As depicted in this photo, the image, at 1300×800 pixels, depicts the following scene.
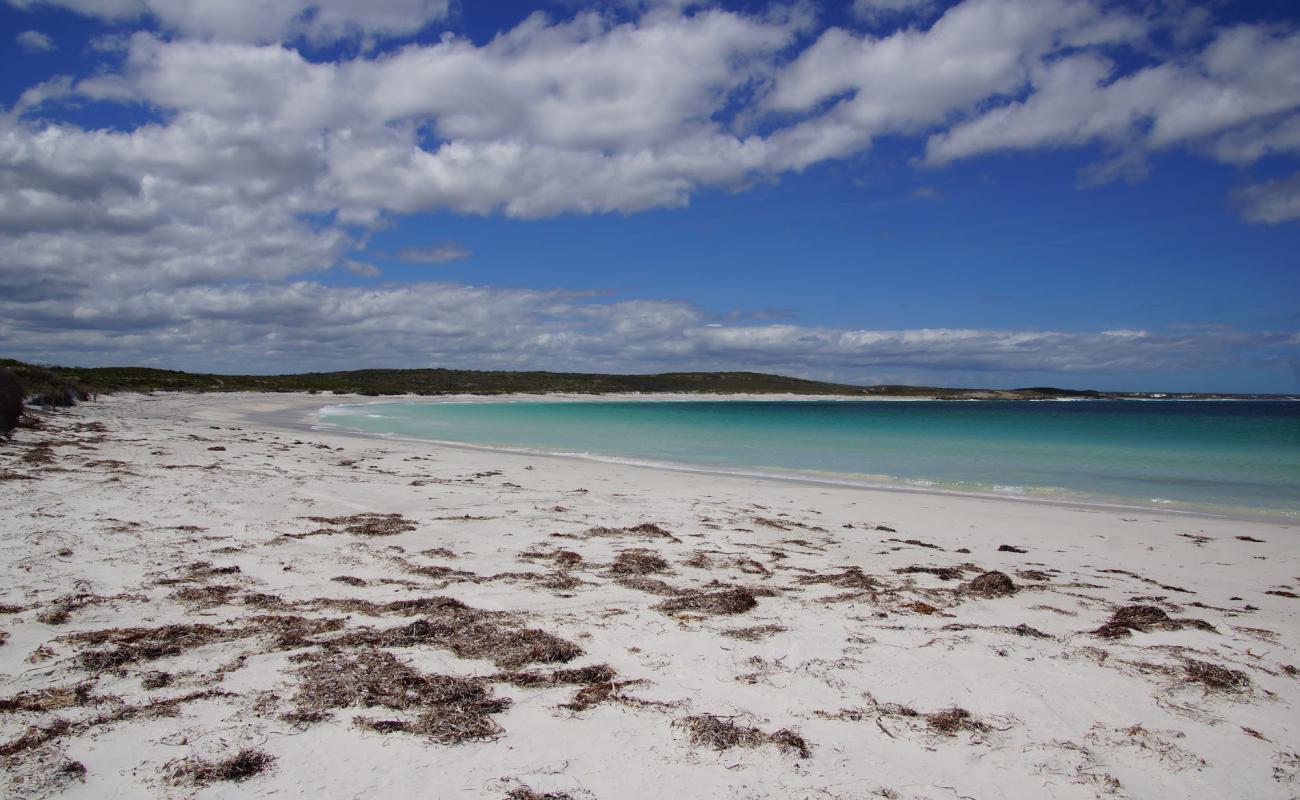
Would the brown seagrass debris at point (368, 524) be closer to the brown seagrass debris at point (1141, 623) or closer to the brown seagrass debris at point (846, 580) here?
the brown seagrass debris at point (846, 580)

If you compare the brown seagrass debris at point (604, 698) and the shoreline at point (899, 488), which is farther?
the shoreline at point (899, 488)

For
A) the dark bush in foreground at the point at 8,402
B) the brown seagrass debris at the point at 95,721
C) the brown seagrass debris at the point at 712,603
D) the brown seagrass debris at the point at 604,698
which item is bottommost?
the brown seagrass debris at the point at 712,603

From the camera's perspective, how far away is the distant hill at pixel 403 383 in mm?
36603

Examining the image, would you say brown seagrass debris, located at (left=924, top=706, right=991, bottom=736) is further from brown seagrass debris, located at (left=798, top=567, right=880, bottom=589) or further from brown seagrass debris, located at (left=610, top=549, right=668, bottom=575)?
brown seagrass debris, located at (left=610, top=549, right=668, bottom=575)

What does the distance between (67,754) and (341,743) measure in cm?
132

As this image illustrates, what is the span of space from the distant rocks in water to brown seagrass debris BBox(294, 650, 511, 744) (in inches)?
216

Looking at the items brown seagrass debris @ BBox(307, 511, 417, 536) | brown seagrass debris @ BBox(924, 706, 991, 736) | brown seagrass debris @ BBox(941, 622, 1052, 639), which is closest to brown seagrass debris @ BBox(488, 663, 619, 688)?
brown seagrass debris @ BBox(924, 706, 991, 736)

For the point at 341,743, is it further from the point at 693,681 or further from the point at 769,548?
the point at 769,548

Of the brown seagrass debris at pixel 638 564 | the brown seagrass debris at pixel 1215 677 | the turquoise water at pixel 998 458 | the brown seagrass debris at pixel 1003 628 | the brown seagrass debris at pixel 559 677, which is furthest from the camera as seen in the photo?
the turquoise water at pixel 998 458

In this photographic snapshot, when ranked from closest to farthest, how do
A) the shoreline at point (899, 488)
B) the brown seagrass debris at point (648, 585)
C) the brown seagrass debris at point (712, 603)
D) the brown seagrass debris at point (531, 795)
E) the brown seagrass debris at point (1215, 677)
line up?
the brown seagrass debris at point (531, 795), the brown seagrass debris at point (1215, 677), the brown seagrass debris at point (712, 603), the brown seagrass debris at point (648, 585), the shoreline at point (899, 488)

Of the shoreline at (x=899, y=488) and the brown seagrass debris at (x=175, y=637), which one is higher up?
the brown seagrass debris at (x=175, y=637)

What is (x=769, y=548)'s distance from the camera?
9.05 m

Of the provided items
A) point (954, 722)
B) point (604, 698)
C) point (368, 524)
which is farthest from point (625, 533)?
point (954, 722)

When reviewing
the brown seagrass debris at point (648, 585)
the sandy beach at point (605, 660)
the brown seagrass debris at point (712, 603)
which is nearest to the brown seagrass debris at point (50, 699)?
the sandy beach at point (605, 660)
